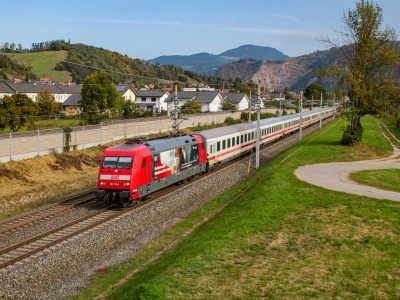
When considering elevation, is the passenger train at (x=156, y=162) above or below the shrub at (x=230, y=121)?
below

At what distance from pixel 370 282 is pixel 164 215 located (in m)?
10.8

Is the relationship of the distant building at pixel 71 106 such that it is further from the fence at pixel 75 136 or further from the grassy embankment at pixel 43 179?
the grassy embankment at pixel 43 179

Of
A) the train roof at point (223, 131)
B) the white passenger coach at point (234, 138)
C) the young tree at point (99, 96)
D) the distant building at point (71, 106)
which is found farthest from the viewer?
the distant building at point (71, 106)

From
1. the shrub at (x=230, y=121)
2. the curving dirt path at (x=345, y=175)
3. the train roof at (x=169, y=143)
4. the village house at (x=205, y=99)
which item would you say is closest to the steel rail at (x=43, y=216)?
the train roof at (x=169, y=143)

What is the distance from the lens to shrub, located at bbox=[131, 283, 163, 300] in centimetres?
832

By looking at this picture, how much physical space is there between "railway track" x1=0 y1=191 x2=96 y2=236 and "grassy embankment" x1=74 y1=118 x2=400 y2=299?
6558mm

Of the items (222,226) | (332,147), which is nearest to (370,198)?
(222,226)

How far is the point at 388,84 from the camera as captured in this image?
101 ft

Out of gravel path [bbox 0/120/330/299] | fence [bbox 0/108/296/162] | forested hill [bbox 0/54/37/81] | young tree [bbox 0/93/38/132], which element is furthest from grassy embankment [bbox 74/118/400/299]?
forested hill [bbox 0/54/37/81]

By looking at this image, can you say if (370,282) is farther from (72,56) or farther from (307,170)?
(72,56)

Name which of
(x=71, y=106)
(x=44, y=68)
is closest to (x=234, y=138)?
(x=71, y=106)

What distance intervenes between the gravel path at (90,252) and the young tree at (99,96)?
1242 inches

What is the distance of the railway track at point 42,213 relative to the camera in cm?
1575

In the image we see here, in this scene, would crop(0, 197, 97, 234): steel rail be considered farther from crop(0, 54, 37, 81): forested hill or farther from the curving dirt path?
crop(0, 54, 37, 81): forested hill
